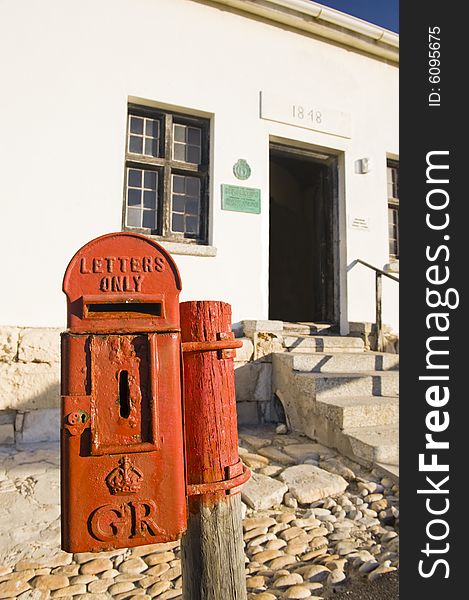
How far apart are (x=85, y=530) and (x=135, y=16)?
5.40 m

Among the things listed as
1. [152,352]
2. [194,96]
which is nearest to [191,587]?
[152,352]

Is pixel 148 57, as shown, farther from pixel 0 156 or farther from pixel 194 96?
pixel 0 156

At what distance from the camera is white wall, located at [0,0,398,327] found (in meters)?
4.34

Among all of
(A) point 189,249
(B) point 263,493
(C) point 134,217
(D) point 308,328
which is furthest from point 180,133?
(B) point 263,493

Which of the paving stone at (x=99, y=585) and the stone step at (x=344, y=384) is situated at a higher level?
the stone step at (x=344, y=384)

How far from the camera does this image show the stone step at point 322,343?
4.96 m

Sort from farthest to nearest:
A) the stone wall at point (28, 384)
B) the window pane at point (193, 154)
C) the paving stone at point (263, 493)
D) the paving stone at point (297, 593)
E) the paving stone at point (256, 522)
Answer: the window pane at point (193, 154), the stone wall at point (28, 384), the paving stone at point (263, 493), the paving stone at point (256, 522), the paving stone at point (297, 593)

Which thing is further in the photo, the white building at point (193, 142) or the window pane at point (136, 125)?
the window pane at point (136, 125)

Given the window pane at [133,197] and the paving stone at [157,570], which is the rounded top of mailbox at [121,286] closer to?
the paving stone at [157,570]

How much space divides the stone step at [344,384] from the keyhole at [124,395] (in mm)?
2858

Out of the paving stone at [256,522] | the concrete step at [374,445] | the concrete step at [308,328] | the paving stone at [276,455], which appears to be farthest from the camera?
the concrete step at [308,328]

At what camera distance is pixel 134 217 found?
16.4 ft

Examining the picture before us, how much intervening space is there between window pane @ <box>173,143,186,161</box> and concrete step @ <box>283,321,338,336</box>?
2.40 meters

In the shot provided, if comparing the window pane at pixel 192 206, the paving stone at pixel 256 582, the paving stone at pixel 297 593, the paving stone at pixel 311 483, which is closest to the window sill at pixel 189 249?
the window pane at pixel 192 206
